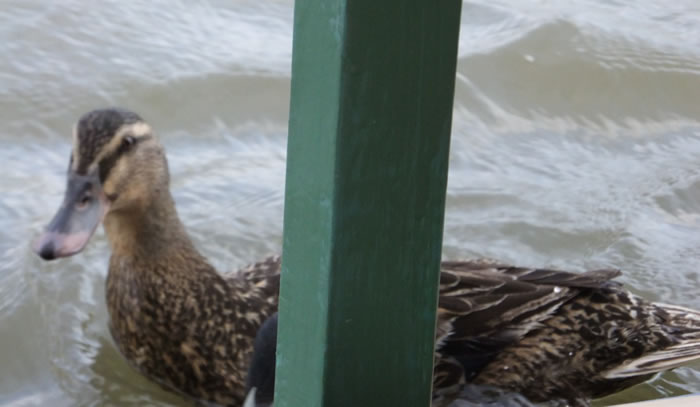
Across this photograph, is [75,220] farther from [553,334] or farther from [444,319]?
[553,334]

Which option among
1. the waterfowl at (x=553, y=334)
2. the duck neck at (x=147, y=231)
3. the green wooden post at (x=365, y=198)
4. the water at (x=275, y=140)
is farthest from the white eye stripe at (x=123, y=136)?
the green wooden post at (x=365, y=198)

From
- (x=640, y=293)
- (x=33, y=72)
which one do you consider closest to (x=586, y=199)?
(x=640, y=293)

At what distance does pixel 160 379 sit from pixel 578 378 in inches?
51.1

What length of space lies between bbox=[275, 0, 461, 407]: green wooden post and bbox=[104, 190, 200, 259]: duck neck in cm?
215

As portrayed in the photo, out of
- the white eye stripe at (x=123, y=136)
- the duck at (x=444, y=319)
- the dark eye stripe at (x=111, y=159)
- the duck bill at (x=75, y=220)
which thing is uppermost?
the white eye stripe at (x=123, y=136)

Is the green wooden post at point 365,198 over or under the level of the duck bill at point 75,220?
over

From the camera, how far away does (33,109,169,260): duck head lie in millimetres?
3266

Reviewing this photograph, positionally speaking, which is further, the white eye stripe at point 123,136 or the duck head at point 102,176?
the white eye stripe at point 123,136

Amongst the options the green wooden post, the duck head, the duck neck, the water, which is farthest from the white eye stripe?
the green wooden post

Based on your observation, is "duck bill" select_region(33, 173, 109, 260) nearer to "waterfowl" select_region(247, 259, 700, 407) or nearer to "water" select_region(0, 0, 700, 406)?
"water" select_region(0, 0, 700, 406)

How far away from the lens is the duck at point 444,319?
3.32 m

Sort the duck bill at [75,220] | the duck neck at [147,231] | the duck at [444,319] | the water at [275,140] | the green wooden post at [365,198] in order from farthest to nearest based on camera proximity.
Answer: the water at [275,140], the duck neck at [147,231], the duck at [444,319], the duck bill at [75,220], the green wooden post at [365,198]

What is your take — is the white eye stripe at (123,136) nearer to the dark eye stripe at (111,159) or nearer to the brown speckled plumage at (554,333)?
the dark eye stripe at (111,159)

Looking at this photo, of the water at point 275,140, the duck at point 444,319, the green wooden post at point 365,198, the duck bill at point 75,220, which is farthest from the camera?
the water at point 275,140
